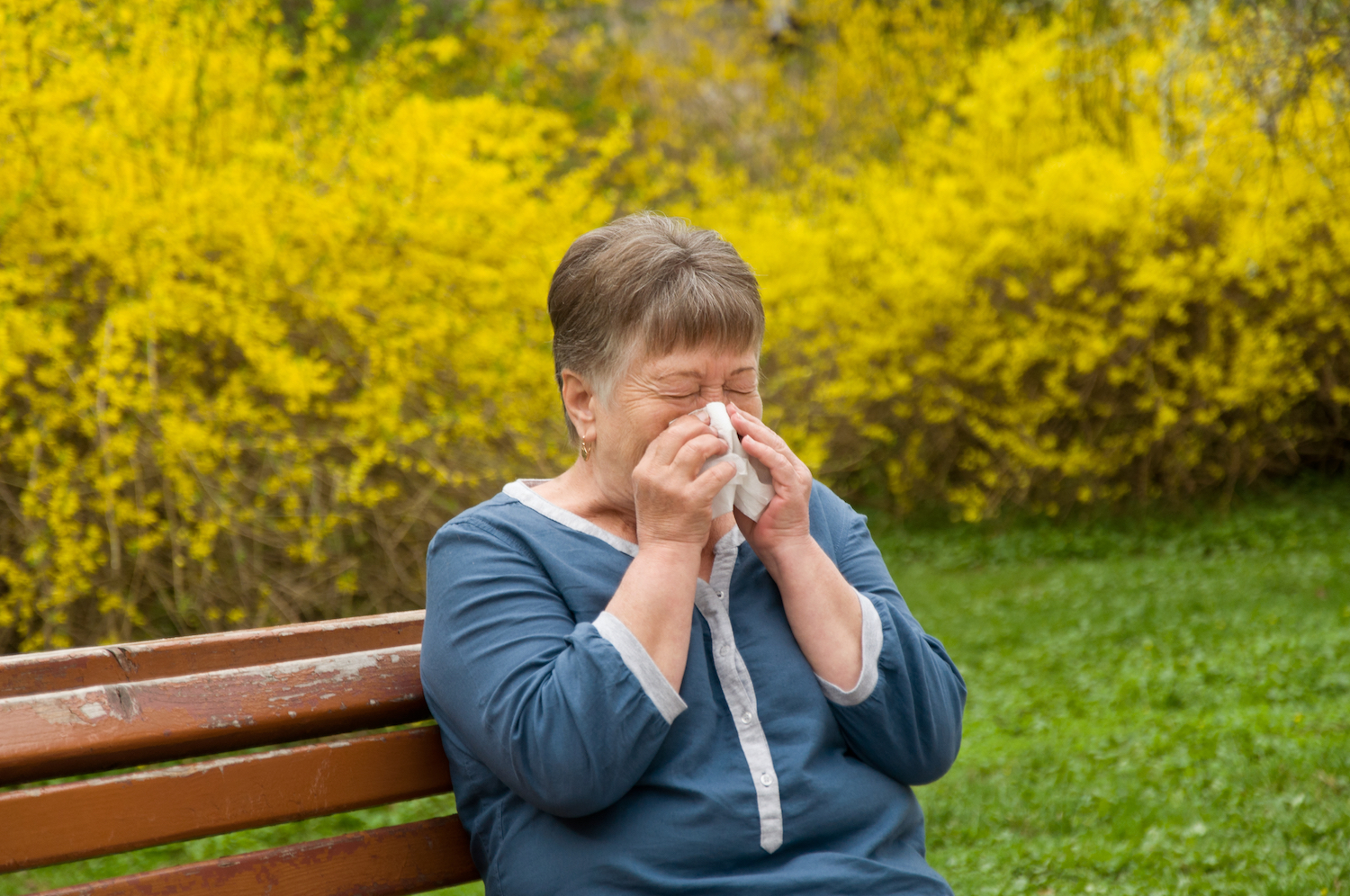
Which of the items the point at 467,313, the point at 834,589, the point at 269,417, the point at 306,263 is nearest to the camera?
the point at 834,589

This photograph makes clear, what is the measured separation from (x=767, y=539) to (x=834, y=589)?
0.36 ft

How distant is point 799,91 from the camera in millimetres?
14445

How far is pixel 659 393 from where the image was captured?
65.8 inches

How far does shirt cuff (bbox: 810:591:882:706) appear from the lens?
1634 millimetres

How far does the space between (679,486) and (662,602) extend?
0.15 m

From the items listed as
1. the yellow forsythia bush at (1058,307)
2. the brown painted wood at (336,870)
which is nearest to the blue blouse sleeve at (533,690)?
the brown painted wood at (336,870)

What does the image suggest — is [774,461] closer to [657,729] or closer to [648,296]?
[648,296]

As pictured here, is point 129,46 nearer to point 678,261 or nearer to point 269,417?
point 269,417

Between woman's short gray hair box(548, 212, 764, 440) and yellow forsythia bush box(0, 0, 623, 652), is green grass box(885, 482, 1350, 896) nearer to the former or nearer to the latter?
woman's short gray hair box(548, 212, 764, 440)

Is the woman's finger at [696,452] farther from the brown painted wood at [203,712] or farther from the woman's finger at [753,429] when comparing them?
the brown painted wood at [203,712]

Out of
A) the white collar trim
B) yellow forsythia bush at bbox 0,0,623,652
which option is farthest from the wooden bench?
yellow forsythia bush at bbox 0,0,623,652

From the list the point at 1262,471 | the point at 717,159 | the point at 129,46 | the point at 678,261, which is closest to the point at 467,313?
the point at 129,46

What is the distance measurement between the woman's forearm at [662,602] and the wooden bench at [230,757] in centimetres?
38

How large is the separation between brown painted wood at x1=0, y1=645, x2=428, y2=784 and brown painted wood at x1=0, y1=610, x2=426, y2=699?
0.10 meters
